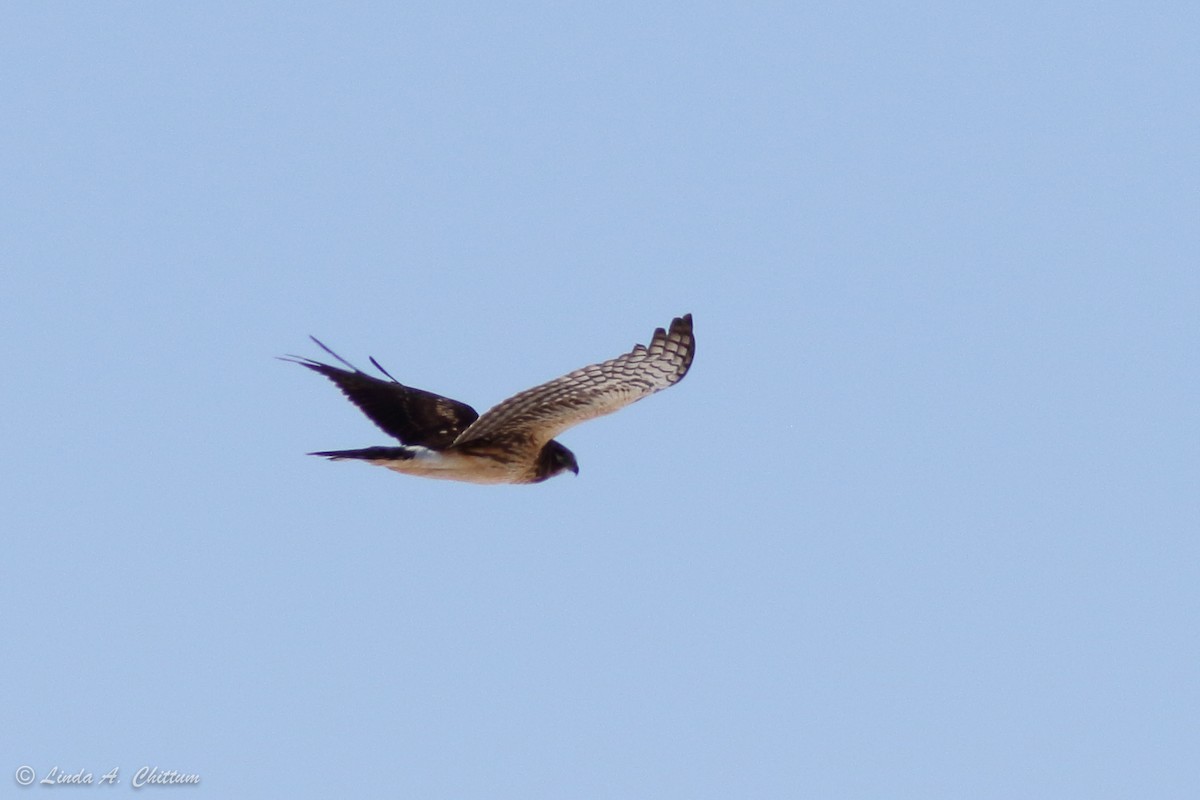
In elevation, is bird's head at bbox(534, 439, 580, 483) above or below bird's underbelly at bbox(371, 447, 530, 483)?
above

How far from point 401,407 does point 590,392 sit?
5.33 feet

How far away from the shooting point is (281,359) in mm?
12078

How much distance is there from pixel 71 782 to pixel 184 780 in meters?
0.69

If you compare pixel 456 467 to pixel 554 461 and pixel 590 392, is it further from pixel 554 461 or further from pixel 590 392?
pixel 590 392

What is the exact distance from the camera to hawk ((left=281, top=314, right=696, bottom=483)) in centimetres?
1173

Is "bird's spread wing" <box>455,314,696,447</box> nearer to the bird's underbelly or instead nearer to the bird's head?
the bird's underbelly

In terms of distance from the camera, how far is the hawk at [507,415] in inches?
462

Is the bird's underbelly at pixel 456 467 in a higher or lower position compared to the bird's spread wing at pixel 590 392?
lower

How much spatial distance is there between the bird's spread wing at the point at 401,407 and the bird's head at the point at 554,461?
630mm

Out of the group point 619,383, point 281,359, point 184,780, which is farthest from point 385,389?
point 184,780

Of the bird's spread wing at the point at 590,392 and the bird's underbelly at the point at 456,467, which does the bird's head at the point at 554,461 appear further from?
the bird's spread wing at the point at 590,392

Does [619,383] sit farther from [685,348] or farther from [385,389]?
[385,389]

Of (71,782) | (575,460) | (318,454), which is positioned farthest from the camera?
(575,460)

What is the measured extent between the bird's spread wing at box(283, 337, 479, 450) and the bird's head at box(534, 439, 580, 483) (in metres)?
0.63
